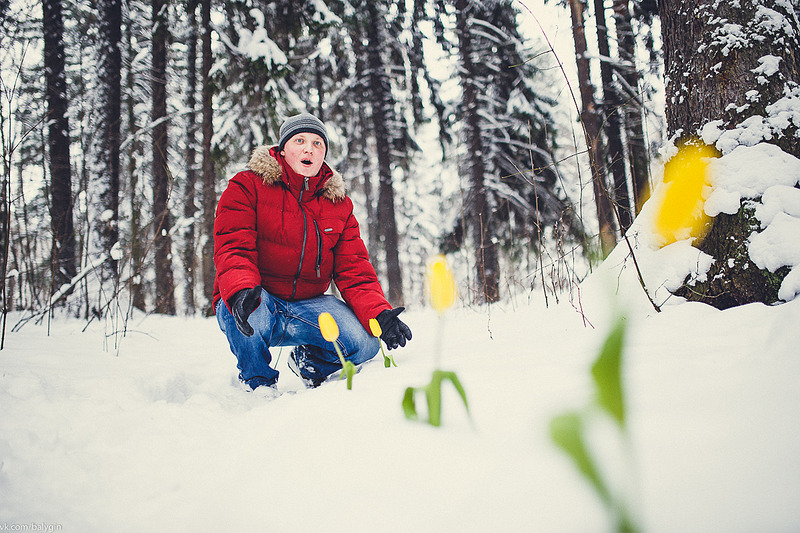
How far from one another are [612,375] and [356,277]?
1.98 meters

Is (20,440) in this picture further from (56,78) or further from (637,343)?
(56,78)

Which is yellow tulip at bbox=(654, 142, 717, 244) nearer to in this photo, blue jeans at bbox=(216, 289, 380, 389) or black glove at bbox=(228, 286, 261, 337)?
blue jeans at bbox=(216, 289, 380, 389)

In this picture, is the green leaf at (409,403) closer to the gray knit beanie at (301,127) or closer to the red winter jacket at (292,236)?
the red winter jacket at (292,236)

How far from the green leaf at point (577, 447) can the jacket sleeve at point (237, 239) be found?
163 centimetres

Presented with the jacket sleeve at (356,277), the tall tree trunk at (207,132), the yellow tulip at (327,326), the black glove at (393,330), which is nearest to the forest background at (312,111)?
the tall tree trunk at (207,132)

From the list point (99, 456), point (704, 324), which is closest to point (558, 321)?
point (704, 324)

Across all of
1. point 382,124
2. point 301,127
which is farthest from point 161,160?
point 301,127

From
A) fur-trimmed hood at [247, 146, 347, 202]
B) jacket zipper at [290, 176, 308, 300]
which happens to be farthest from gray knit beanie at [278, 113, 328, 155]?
jacket zipper at [290, 176, 308, 300]

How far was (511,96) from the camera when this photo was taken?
809 centimetres

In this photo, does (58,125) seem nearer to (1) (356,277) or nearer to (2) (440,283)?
(1) (356,277)

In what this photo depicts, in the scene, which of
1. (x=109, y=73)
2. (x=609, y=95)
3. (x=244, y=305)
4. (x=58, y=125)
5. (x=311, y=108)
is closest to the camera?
(x=244, y=305)

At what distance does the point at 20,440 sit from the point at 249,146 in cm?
631

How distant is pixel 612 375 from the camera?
0.34 m

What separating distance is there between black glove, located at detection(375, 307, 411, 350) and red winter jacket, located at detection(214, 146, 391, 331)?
4.3 inches
